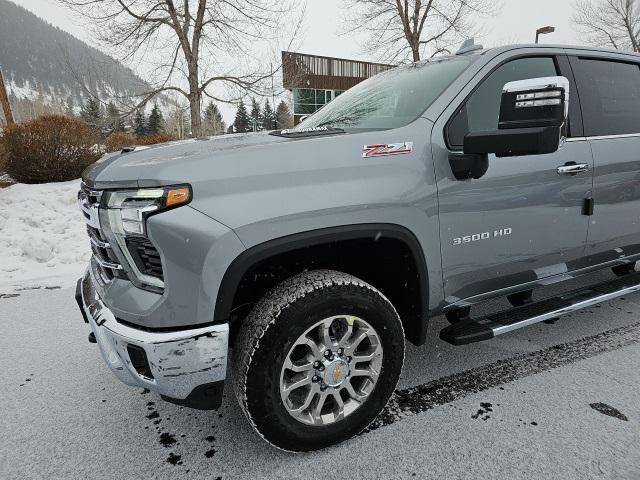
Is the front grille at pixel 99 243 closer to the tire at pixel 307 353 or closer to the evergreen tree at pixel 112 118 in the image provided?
the tire at pixel 307 353

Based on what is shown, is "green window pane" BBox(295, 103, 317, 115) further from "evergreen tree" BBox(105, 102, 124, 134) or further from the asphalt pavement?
the asphalt pavement

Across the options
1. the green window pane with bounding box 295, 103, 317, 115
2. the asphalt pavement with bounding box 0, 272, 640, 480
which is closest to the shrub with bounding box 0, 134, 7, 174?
the asphalt pavement with bounding box 0, 272, 640, 480

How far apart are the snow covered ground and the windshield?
11.6ft

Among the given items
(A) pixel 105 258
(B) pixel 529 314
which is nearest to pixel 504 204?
(B) pixel 529 314

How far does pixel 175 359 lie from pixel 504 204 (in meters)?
1.76

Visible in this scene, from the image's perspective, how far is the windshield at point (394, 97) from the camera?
231 centimetres

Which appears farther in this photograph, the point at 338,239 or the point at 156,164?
the point at 338,239

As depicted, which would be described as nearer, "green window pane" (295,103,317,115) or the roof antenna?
the roof antenna

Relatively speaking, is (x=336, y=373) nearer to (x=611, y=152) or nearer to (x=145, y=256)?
(x=145, y=256)

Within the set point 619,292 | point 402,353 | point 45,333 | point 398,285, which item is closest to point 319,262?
point 398,285

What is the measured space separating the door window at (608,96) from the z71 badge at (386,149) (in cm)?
144

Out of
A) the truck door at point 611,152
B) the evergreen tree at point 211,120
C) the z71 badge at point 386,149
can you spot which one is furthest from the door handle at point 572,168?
the evergreen tree at point 211,120

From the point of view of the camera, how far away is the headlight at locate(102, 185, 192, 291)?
161 centimetres

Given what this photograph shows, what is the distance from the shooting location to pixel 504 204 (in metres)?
2.25
